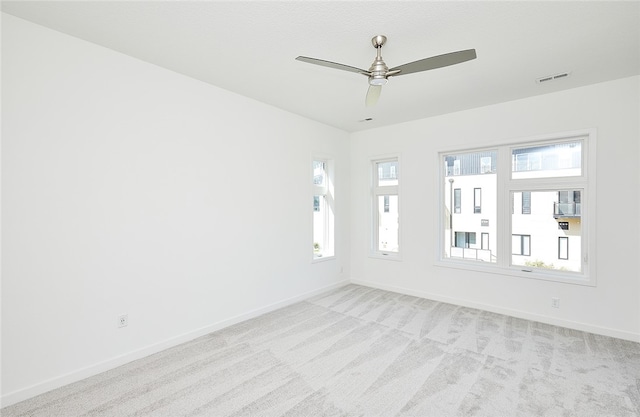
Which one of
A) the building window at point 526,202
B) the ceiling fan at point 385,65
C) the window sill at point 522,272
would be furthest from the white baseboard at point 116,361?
the building window at point 526,202

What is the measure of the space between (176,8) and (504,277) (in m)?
4.49

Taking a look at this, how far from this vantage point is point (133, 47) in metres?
2.51

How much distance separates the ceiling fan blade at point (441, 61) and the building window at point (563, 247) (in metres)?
2.92

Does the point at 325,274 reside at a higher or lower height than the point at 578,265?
lower

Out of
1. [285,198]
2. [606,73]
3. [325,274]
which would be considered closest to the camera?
[606,73]

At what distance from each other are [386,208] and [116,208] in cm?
389

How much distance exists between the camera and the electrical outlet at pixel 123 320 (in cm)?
261

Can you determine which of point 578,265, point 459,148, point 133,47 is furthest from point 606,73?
point 133,47

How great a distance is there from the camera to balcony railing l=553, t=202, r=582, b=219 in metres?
3.48

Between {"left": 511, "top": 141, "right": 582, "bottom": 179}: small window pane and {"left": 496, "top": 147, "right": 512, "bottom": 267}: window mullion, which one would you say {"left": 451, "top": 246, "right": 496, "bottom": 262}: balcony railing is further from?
{"left": 511, "top": 141, "right": 582, "bottom": 179}: small window pane

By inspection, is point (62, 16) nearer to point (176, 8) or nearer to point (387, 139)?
point (176, 8)

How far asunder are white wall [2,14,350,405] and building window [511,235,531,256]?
3205 millimetres

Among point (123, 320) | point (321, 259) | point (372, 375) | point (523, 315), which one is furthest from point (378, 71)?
point (523, 315)

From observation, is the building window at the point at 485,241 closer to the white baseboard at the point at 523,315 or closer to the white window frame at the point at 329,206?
the white baseboard at the point at 523,315
